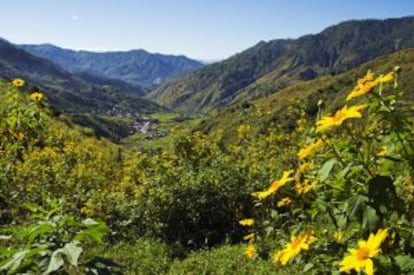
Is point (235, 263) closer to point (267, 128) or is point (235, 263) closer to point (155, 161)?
point (155, 161)

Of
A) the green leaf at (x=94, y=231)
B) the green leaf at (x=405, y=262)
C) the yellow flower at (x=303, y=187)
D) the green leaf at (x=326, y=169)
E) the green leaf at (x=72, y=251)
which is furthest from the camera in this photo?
the yellow flower at (x=303, y=187)

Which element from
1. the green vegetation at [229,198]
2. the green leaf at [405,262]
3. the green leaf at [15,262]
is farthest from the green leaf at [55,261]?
the green leaf at [405,262]

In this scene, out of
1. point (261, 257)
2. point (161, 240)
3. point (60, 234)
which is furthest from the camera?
point (161, 240)

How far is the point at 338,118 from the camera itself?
10.1 ft

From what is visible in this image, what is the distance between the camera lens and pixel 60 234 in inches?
111

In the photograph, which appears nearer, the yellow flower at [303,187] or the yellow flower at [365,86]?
the yellow flower at [365,86]

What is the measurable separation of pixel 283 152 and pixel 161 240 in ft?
14.5

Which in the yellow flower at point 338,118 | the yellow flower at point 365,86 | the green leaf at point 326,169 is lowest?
the green leaf at point 326,169

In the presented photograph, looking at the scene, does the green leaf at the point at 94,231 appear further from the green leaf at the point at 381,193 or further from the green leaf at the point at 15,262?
the green leaf at the point at 381,193

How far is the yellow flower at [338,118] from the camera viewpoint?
3012mm

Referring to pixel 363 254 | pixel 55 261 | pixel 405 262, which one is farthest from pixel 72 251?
pixel 405 262

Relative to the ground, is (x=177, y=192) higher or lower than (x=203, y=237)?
higher

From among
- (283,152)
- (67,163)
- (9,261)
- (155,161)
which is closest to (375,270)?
(9,261)

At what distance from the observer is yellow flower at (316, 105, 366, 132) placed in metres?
3.01
